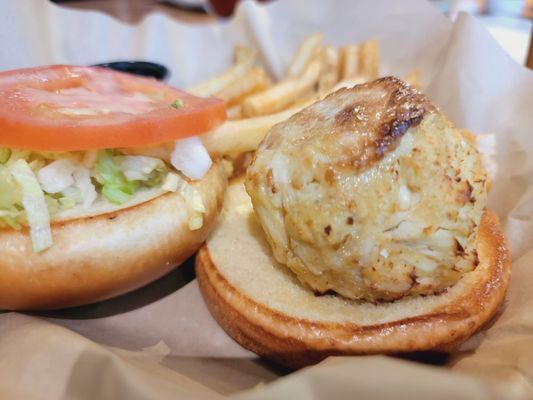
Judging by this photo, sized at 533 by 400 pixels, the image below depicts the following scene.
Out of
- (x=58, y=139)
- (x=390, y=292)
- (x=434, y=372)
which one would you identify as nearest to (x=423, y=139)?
(x=390, y=292)

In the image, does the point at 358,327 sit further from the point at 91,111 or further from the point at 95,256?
the point at 91,111

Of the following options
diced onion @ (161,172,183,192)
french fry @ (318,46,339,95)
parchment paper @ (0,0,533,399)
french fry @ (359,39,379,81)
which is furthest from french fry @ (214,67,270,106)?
diced onion @ (161,172,183,192)

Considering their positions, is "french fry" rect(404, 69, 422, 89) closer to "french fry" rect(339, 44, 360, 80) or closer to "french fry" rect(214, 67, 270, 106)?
"french fry" rect(339, 44, 360, 80)

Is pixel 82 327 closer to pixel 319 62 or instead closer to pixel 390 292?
pixel 390 292

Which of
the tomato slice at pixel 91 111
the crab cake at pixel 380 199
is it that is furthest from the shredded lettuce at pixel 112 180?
the crab cake at pixel 380 199

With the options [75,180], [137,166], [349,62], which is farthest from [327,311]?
[349,62]
